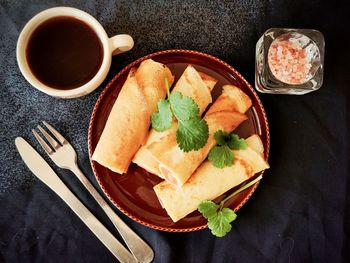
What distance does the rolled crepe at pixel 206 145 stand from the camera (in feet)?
3.86

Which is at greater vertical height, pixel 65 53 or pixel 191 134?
pixel 65 53

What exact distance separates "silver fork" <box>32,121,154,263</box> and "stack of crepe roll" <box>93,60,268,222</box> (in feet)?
0.36

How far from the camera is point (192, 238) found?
4.27 ft

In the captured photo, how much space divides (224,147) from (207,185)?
0.35ft

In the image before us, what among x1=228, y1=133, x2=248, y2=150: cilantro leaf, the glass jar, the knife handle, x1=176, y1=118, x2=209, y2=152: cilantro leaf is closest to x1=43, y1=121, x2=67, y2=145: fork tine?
the knife handle

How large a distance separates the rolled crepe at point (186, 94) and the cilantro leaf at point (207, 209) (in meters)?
0.13

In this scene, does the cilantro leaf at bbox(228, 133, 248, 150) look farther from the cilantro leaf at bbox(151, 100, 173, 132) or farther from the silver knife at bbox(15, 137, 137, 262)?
the silver knife at bbox(15, 137, 137, 262)

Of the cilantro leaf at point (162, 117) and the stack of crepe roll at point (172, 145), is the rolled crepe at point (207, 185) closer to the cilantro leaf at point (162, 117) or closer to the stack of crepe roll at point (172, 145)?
the stack of crepe roll at point (172, 145)

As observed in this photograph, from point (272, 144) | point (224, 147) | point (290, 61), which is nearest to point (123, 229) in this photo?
point (224, 147)

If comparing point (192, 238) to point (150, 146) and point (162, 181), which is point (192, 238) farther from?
point (150, 146)

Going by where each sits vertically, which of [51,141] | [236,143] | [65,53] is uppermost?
[65,53]

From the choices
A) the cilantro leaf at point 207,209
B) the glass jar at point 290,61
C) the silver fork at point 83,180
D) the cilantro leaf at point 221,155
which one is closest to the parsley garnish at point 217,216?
the cilantro leaf at point 207,209

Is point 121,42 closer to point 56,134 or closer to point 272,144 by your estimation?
point 56,134

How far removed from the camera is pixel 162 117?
1.15m
